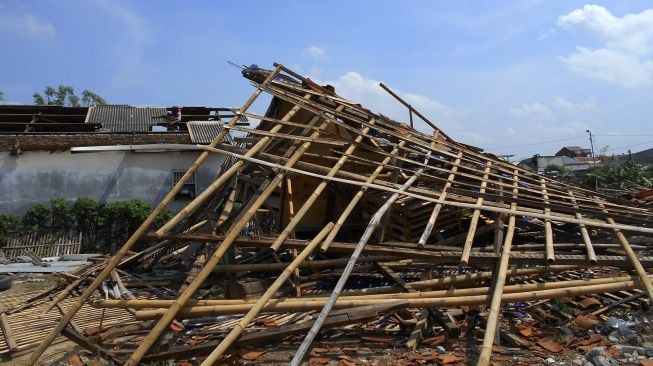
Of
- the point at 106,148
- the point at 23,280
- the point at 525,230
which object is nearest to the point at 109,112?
the point at 106,148

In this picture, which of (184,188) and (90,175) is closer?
(90,175)

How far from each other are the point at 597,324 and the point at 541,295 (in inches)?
33.5

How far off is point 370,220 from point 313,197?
86cm

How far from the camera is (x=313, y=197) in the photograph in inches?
194

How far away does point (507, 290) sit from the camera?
440 cm

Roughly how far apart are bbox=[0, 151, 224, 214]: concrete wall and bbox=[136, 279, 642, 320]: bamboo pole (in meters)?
10.6

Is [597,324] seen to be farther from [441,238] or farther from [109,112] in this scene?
[109,112]

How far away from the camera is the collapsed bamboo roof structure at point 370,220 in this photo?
4211mm

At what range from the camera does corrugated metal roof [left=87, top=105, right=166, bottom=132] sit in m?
16.1

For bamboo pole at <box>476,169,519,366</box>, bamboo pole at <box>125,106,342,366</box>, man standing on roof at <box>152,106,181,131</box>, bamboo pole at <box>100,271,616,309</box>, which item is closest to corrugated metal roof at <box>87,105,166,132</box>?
man standing on roof at <box>152,106,181,131</box>

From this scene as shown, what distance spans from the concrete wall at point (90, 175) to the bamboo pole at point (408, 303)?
10.6m

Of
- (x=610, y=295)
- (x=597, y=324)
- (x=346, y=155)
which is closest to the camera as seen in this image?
Answer: (x=597, y=324)

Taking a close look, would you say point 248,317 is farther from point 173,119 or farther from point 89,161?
point 173,119

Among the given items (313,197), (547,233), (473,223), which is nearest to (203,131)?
(313,197)
